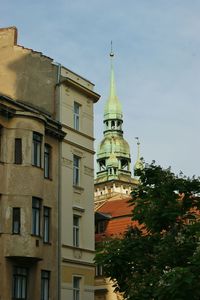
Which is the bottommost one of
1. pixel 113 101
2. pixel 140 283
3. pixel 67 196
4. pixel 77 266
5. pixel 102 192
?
pixel 140 283

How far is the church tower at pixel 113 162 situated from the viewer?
408 ft

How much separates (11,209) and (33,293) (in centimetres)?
412

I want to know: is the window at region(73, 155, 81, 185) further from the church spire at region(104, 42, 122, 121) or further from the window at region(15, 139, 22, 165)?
the church spire at region(104, 42, 122, 121)

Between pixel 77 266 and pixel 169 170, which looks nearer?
pixel 169 170

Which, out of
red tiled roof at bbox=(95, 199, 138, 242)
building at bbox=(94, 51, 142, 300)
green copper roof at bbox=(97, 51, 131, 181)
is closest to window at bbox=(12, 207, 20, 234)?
red tiled roof at bbox=(95, 199, 138, 242)

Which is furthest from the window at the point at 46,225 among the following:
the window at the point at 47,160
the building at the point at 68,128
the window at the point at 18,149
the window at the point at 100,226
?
the window at the point at 100,226

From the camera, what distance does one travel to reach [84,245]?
1522 inches

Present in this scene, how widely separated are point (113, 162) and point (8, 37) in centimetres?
9016

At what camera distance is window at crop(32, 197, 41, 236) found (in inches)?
1318

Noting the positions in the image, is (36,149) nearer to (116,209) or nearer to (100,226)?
(100,226)

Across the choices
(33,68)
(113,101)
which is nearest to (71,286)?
(33,68)

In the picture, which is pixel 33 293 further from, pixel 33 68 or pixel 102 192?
pixel 102 192

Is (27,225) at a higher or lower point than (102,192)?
lower

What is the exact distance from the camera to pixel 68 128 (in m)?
38.8
